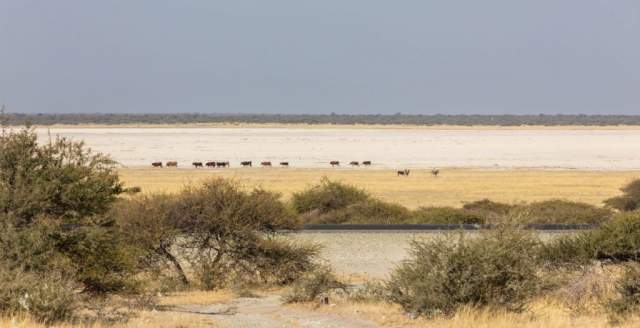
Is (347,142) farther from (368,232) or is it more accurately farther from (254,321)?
(254,321)

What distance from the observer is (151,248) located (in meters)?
Result: 22.8

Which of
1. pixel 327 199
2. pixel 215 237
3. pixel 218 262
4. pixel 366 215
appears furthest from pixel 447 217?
pixel 218 262

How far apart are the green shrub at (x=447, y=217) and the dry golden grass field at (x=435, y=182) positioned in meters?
10.3

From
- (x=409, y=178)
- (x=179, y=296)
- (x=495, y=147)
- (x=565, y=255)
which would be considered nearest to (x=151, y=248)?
(x=179, y=296)

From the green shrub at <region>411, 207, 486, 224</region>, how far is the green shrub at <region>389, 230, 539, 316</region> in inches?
763

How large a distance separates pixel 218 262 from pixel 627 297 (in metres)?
10.1

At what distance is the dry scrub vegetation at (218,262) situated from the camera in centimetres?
1503

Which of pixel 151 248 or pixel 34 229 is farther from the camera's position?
pixel 151 248

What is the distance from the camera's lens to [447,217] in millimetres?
35875

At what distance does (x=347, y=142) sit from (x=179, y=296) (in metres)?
111

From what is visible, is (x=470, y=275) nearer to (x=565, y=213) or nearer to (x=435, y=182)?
(x=565, y=213)

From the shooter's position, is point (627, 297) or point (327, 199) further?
point (327, 199)

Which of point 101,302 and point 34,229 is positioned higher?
point 34,229

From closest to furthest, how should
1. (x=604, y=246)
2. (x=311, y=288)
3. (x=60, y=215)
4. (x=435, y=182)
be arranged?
(x=60, y=215) → (x=311, y=288) → (x=604, y=246) → (x=435, y=182)
